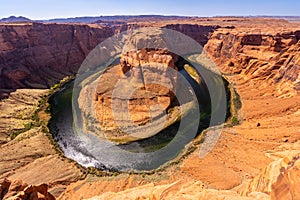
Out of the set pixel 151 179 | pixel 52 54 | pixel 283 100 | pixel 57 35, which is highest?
pixel 57 35

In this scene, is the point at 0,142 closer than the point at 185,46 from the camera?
Yes

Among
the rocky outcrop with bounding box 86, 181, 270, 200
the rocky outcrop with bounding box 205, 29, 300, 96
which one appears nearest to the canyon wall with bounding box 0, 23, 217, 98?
the rocky outcrop with bounding box 205, 29, 300, 96

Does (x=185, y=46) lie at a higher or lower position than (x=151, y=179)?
higher

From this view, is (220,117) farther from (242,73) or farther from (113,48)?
(113,48)

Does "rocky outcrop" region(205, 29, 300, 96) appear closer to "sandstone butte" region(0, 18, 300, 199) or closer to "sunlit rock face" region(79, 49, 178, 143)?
"sandstone butte" region(0, 18, 300, 199)

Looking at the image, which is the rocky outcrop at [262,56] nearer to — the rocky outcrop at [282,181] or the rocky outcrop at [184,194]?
the rocky outcrop at [282,181]

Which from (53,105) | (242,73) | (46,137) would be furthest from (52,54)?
(242,73)
